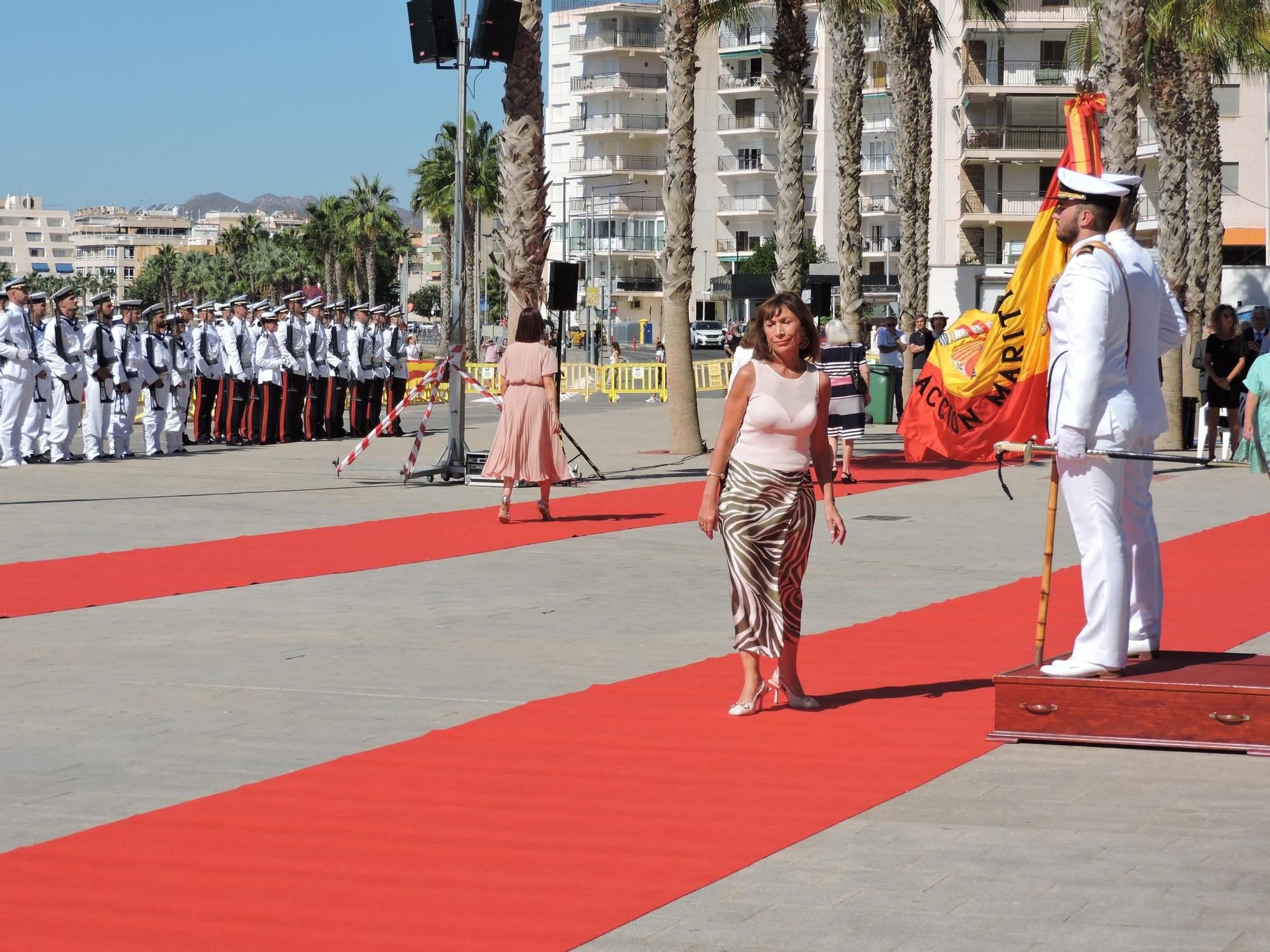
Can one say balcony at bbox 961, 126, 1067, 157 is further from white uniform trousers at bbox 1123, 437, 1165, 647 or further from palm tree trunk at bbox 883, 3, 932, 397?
white uniform trousers at bbox 1123, 437, 1165, 647

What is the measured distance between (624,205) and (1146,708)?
115849 millimetres

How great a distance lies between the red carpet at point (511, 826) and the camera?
15.9 ft

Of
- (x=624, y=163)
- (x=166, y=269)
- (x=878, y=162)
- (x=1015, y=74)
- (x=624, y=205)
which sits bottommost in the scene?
(x=166, y=269)

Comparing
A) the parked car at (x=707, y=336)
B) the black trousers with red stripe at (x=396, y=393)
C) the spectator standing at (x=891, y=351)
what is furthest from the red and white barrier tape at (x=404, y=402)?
the parked car at (x=707, y=336)

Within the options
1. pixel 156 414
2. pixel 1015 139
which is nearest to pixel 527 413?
pixel 156 414

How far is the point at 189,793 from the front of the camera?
6.27m

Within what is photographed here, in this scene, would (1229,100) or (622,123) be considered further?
(622,123)

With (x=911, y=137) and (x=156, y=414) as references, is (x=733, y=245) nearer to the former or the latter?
(x=911, y=137)

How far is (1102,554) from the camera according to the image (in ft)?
23.0

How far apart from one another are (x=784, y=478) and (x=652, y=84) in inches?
4499

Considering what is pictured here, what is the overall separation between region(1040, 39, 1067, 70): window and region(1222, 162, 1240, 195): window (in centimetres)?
1366

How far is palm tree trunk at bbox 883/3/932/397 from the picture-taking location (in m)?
35.7

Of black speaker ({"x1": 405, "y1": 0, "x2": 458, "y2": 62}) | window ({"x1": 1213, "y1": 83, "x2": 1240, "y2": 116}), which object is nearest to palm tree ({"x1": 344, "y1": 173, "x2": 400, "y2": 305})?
window ({"x1": 1213, "y1": 83, "x2": 1240, "y2": 116})

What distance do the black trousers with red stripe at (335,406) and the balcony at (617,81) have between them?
92685 mm
